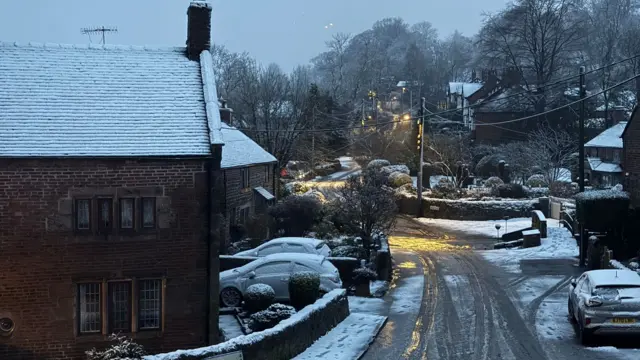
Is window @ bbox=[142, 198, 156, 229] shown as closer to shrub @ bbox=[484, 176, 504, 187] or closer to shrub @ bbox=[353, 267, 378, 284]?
shrub @ bbox=[353, 267, 378, 284]

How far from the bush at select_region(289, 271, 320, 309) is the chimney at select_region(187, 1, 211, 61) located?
23.4ft

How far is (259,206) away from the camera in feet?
120

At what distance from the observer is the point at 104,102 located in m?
19.3

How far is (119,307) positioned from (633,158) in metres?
21.5

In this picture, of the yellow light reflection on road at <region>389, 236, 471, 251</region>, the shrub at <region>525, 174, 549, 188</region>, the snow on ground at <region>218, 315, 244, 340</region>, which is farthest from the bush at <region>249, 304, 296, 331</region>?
the shrub at <region>525, 174, 549, 188</region>

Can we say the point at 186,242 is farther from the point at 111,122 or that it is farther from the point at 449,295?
the point at 449,295

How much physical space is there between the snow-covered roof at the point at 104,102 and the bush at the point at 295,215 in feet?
43.5

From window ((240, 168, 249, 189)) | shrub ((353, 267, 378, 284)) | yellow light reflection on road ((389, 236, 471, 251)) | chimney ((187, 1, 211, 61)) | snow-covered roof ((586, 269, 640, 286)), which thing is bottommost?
yellow light reflection on road ((389, 236, 471, 251))

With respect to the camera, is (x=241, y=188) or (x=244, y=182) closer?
(x=241, y=188)

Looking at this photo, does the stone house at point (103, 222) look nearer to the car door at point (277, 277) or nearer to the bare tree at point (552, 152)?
the car door at point (277, 277)

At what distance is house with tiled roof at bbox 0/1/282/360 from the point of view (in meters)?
17.2

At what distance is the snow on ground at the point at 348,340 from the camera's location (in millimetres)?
16172

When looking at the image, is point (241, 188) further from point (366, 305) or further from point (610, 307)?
point (610, 307)

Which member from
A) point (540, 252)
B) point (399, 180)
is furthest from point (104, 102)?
point (399, 180)
